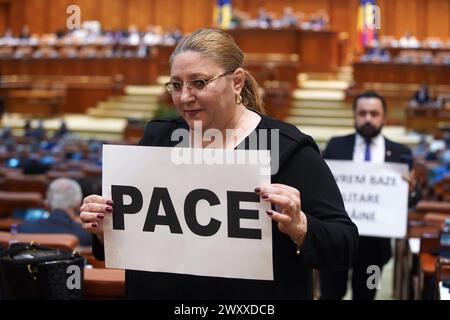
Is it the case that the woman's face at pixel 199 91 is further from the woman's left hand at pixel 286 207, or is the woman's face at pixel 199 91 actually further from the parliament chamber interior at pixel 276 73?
the parliament chamber interior at pixel 276 73

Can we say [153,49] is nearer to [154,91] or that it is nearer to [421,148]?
[154,91]

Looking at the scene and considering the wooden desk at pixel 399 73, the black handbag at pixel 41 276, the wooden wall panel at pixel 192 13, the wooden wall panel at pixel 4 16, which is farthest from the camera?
the wooden wall panel at pixel 4 16

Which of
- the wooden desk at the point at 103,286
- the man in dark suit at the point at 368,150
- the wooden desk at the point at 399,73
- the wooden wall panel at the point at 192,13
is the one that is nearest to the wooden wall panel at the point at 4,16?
the wooden wall panel at the point at 192,13

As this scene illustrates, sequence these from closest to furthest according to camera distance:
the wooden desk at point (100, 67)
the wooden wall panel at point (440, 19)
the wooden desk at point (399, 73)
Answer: the wooden desk at point (399, 73) < the wooden desk at point (100, 67) < the wooden wall panel at point (440, 19)

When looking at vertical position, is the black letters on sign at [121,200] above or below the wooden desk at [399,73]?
above

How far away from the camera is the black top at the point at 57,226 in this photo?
4910mm

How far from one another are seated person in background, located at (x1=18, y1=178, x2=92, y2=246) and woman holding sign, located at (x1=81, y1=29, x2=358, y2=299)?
9.10ft

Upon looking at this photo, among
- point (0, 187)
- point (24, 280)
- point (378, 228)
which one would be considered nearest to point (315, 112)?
point (0, 187)

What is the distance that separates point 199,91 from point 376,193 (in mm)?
2859

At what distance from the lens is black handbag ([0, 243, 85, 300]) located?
2723 millimetres

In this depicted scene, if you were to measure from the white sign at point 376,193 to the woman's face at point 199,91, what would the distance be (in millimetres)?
2700

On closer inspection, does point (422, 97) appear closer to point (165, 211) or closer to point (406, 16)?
point (406, 16)
